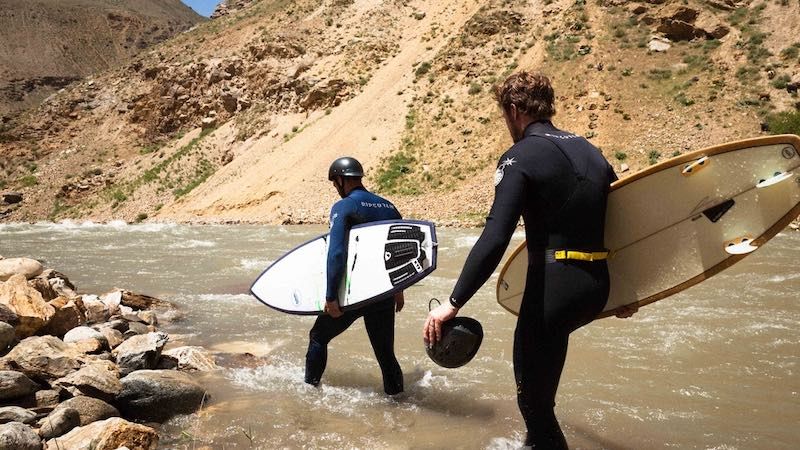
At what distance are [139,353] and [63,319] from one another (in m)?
1.22

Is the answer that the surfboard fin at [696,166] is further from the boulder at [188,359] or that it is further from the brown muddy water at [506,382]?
the boulder at [188,359]

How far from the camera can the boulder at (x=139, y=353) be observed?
13.3ft

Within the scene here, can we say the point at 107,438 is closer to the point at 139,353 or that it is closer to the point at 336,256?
the point at 139,353

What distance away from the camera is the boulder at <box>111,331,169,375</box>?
4039 millimetres

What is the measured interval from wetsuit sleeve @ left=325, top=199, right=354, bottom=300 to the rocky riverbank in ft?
3.65

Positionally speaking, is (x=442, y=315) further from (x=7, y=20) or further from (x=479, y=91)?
(x=7, y=20)

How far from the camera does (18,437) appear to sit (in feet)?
8.54

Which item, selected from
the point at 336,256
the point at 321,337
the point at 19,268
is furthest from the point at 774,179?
the point at 19,268

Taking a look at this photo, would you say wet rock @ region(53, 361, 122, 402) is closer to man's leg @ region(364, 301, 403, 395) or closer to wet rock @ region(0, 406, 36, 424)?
wet rock @ region(0, 406, 36, 424)

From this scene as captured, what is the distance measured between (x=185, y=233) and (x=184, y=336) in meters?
12.9

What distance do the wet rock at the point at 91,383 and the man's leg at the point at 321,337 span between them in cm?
123

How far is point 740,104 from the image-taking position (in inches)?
754

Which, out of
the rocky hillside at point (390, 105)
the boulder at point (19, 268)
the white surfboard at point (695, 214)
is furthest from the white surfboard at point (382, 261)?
the rocky hillside at point (390, 105)

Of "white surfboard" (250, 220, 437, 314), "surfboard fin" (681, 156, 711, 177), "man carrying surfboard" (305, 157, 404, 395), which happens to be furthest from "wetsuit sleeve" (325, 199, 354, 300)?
"surfboard fin" (681, 156, 711, 177)
